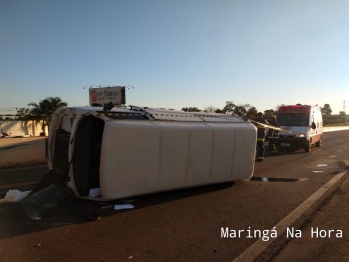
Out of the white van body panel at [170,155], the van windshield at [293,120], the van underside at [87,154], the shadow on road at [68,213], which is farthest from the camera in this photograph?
the van windshield at [293,120]

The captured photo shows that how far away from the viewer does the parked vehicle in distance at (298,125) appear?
15.5m

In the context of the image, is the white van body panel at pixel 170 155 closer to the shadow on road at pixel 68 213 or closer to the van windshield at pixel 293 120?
the shadow on road at pixel 68 213

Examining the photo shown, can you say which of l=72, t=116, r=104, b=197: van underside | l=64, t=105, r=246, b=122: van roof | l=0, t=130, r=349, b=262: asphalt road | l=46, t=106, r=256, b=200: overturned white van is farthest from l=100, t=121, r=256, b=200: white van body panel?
l=72, t=116, r=104, b=197: van underside

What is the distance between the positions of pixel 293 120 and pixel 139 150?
42.0ft

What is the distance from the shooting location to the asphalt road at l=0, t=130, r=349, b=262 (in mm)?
3941

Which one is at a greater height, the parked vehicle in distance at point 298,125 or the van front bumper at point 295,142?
the parked vehicle in distance at point 298,125

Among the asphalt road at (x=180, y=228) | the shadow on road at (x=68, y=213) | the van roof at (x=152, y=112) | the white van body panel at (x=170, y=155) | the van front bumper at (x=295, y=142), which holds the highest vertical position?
the van roof at (x=152, y=112)

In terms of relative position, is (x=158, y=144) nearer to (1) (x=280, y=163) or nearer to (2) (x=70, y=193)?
(2) (x=70, y=193)

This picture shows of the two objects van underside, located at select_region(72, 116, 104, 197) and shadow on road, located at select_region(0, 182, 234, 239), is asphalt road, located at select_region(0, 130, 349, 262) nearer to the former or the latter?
shadow on road, located at select_region(0, 182, 234, 239)

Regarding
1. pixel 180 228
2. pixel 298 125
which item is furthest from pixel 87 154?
pixel 298 125

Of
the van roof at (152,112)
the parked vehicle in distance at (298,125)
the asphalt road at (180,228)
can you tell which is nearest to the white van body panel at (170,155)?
the van roof at (152,112)

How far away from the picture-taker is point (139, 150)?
562 centimetres

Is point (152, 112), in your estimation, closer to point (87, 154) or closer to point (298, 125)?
point (87, 154)

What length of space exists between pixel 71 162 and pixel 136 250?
91.3 inches
